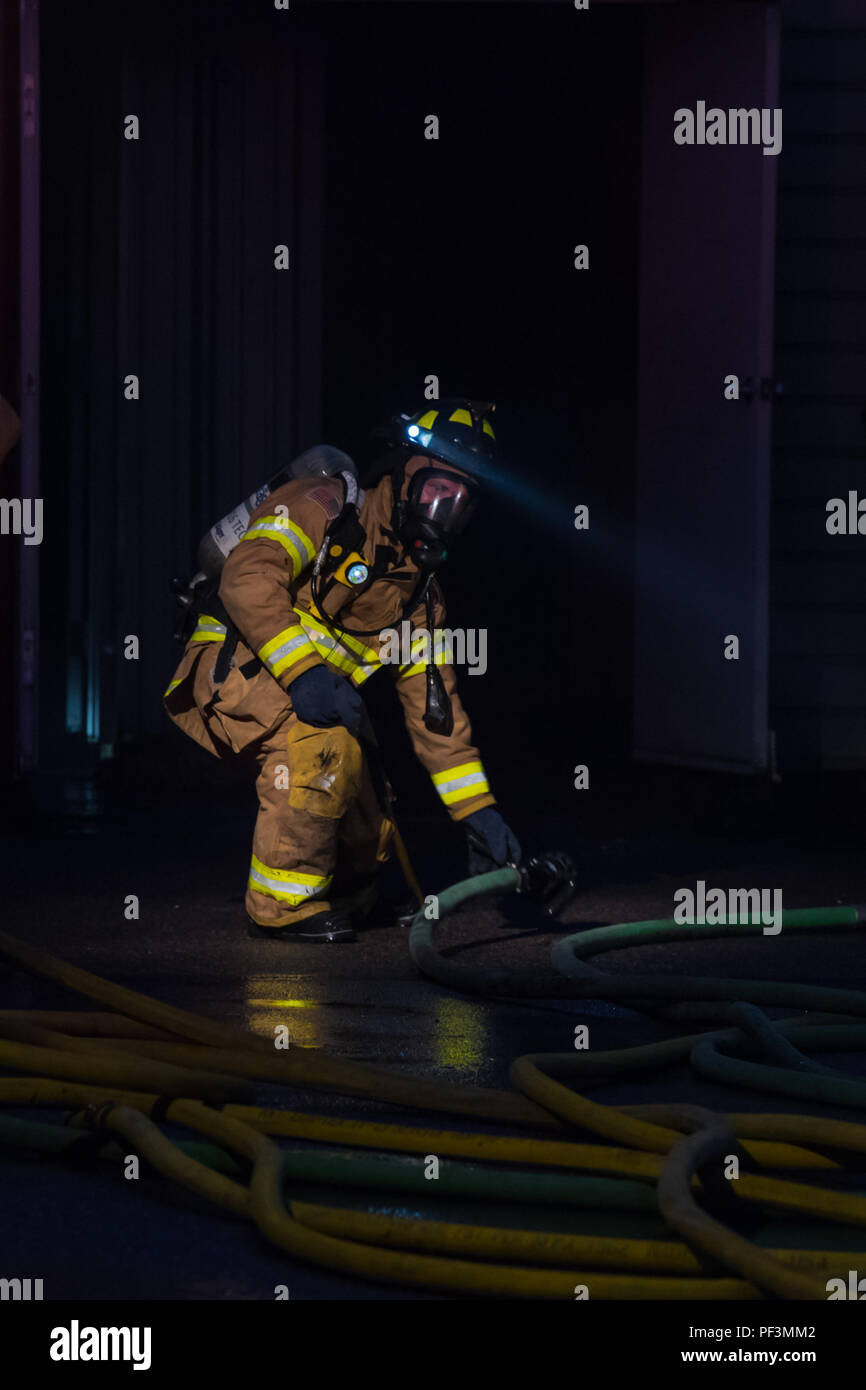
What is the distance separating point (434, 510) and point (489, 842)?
0.97m

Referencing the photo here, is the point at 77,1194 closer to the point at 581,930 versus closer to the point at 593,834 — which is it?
the point at 581,930

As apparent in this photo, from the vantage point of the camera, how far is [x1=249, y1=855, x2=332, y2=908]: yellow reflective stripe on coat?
5.21 m

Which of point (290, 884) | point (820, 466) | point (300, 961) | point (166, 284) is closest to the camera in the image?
point (300, 961)

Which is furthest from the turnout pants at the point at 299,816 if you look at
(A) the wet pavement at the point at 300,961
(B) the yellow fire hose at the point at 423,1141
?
(B) the yellow fire hose at the point at 423,1141

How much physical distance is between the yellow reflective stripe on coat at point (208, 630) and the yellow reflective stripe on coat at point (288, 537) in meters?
0.41

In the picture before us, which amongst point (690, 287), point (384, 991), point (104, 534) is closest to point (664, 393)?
point (690, 287)

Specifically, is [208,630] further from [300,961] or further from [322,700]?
[300,961]

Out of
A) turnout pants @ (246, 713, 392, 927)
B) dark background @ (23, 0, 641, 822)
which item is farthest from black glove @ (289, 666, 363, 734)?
dark background @ (23, 0, 641, 822)

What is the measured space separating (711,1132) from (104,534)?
241 inches

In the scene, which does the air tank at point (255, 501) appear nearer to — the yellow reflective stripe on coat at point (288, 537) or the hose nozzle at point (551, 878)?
the yellow reflective stripe on coat at point (288, 537)

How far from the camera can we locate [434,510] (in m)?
→ 5.12

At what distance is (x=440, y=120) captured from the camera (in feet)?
31.2

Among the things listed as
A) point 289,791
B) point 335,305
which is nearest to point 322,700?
point 289,791

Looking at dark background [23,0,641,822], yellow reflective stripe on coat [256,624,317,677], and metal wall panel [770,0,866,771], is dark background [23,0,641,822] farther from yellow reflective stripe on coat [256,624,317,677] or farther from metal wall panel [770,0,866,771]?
yellow reflective stripe on coat [256,624,317,677]
